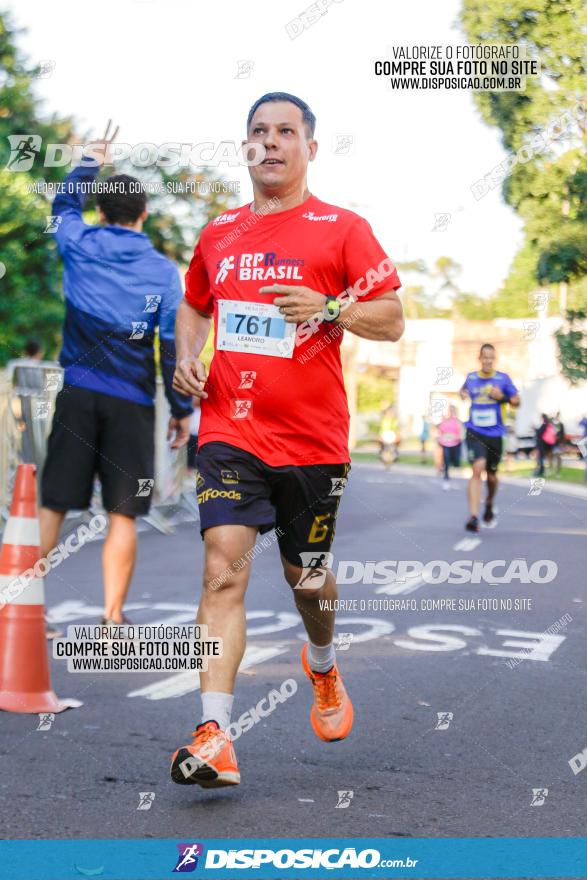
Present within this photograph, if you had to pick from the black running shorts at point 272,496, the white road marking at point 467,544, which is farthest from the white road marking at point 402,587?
the black running shorts at point 272,496

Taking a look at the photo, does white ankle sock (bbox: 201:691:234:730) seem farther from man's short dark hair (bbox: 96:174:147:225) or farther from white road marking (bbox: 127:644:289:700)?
man's short dark hair (bbox: 96:174:147:225)

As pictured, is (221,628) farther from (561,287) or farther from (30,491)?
(561,287)

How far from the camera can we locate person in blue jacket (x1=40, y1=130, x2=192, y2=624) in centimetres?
581

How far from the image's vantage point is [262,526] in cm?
400

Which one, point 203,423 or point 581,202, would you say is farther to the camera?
point 581,202

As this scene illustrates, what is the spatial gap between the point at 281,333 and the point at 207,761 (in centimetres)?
130

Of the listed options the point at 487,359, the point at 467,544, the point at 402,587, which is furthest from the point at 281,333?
the point at 487,359

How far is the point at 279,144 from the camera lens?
4.12 metres

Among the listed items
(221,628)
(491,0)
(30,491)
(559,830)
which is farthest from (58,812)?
(491,0)

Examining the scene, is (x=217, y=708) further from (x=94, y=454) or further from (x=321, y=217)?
(x=94, y=454)

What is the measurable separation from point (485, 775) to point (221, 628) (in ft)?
3.16

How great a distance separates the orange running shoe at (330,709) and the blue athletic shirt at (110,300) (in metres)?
1.82

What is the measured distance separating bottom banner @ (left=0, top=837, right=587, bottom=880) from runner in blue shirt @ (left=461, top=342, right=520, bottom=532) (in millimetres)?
9685

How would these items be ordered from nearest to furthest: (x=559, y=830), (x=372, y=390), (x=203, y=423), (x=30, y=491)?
(x=559, y=830)
(x=203, y=423)
(x=30, y=491)
(x=372, y=390)
